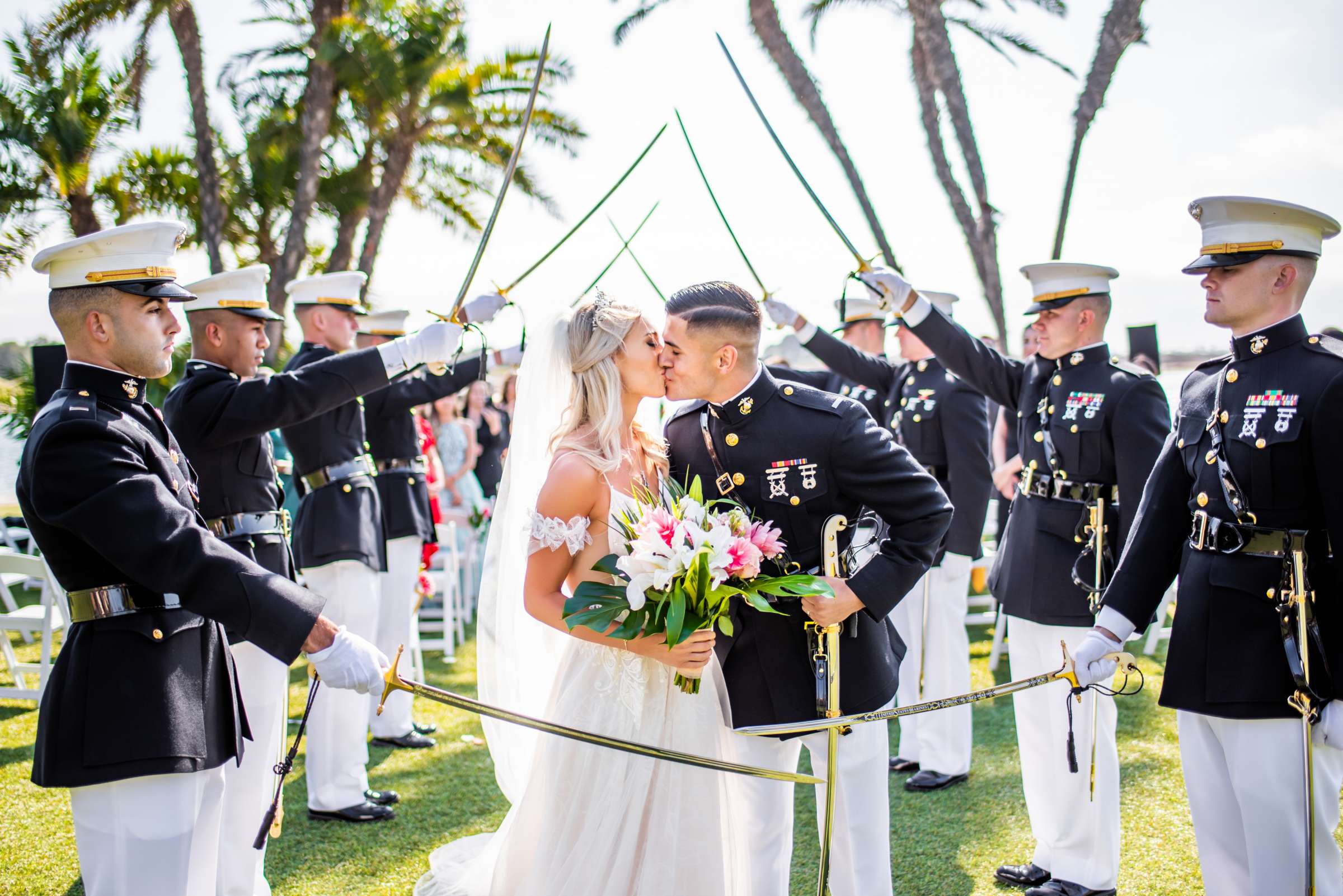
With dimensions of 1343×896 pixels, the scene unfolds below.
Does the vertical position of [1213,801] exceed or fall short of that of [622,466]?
it falls short

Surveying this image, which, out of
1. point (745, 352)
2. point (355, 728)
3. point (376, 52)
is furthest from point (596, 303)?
point (376, 52)

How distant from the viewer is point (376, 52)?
51.3ft

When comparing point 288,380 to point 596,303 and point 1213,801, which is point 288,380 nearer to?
point 596,303

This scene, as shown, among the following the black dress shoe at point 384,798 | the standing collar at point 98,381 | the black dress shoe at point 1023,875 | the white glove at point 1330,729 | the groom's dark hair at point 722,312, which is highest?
the groom's dark hair at point 722,312

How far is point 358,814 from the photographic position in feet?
16.3

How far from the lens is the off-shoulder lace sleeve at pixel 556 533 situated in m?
3.11

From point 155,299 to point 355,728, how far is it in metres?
2.88

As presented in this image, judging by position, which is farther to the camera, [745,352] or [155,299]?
[745,352]

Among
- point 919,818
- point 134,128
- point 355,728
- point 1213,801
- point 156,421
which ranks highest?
point 134,128

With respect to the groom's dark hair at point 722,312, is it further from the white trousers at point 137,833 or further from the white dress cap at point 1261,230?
the white trousers at point 137,833

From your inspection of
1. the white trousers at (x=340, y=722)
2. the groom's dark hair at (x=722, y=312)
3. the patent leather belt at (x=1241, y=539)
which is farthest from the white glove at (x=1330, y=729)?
the white trousers at (x=340, y=722)

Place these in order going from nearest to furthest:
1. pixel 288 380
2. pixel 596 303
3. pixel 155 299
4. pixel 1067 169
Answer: pixel 155 299
pixel 596 303
pixel 288 380
pixel 1067 169

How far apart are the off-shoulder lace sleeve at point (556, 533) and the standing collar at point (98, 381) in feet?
3.86

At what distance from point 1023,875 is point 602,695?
2.15 metres
